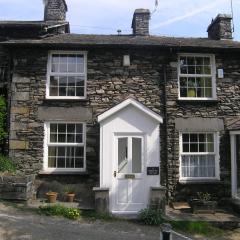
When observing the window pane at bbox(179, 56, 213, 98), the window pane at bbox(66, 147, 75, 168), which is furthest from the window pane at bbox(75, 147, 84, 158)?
the window pane at bbox(179, 56, 213, 98)

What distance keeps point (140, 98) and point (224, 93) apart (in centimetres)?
312

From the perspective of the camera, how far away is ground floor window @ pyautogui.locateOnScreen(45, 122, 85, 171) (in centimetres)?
1402

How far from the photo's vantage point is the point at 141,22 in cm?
1706

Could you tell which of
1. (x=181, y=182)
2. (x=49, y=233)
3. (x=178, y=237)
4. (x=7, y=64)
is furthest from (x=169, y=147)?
(x=7, y=64)

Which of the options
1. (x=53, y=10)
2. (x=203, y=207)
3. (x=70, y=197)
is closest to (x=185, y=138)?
(x=203, y=207)

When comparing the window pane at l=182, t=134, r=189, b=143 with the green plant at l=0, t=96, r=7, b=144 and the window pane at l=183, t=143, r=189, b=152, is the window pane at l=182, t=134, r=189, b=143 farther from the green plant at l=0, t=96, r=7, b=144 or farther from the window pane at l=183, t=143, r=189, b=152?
the green plant at l=0, t=96, r=7, b=144

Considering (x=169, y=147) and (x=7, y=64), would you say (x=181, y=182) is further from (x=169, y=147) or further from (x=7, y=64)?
(x=7, y=64)

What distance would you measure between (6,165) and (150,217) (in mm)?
5068

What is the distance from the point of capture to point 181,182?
551 inches

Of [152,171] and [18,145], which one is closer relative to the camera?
[152,171]

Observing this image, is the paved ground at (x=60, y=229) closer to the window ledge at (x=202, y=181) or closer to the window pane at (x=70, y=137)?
the window ledge at (x=202, y=181)

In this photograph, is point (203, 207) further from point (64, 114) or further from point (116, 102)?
point (64, 114)

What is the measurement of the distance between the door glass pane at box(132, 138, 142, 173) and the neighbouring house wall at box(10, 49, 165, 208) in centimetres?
147

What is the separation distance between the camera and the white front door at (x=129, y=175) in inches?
503
